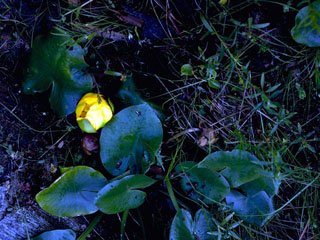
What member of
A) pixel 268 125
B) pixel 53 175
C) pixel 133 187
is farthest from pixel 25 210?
pixel 268 125

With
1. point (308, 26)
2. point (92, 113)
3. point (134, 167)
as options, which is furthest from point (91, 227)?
point (308, 26)


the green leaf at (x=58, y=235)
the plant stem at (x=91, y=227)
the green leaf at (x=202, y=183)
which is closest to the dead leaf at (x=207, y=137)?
the green leaf at (x=202, y=183)

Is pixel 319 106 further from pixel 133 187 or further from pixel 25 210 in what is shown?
pixel 25 210

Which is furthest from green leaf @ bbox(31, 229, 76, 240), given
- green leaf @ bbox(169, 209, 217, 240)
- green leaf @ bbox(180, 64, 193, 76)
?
green leaf @ bbox(180, 64, 193, 76)

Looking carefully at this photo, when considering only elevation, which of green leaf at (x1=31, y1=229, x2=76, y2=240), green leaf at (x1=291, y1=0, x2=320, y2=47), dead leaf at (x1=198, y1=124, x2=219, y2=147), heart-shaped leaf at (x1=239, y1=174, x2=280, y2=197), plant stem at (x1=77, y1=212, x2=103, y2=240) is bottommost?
green leaf at (x1=31, y1=229, x2=76, y2=240)

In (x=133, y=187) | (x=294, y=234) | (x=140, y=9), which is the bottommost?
(x=294, y=234)

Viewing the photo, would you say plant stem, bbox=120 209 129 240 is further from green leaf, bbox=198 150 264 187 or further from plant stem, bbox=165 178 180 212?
green leaf, bbox=198 150 264 187
